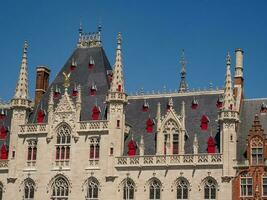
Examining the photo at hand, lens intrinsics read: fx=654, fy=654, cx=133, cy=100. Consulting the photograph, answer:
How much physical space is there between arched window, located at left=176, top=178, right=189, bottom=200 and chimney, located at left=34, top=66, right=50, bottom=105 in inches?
892

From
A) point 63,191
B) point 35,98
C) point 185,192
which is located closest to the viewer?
point 185,192

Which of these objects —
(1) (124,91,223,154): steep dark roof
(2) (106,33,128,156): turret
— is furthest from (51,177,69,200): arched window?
(1) (124,91,223,154): steep dark roof

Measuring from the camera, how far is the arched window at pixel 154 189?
70.8 meters

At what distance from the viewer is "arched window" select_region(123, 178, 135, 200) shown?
71.8 metres

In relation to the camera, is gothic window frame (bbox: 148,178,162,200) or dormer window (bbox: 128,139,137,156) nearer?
gothic window frame (bbox: 148,178,162,200)

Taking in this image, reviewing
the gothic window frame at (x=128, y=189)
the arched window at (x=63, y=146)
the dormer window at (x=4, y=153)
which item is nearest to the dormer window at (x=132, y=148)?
the gothic window frame at (x=128, y=189)

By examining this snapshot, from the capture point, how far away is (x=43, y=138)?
76812 millimetres

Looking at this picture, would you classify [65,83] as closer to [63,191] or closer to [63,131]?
[63,131]

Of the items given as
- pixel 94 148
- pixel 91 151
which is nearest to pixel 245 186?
pixel 94 148

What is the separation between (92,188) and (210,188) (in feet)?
44.3

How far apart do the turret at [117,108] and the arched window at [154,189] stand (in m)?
5.17

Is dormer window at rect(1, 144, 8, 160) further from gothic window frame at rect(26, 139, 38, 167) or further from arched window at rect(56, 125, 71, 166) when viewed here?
arched window at rect(56, 125, 71, 166)

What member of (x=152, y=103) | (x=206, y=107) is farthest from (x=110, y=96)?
(x=206, y=107)

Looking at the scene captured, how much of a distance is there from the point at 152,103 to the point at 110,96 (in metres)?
6.35
